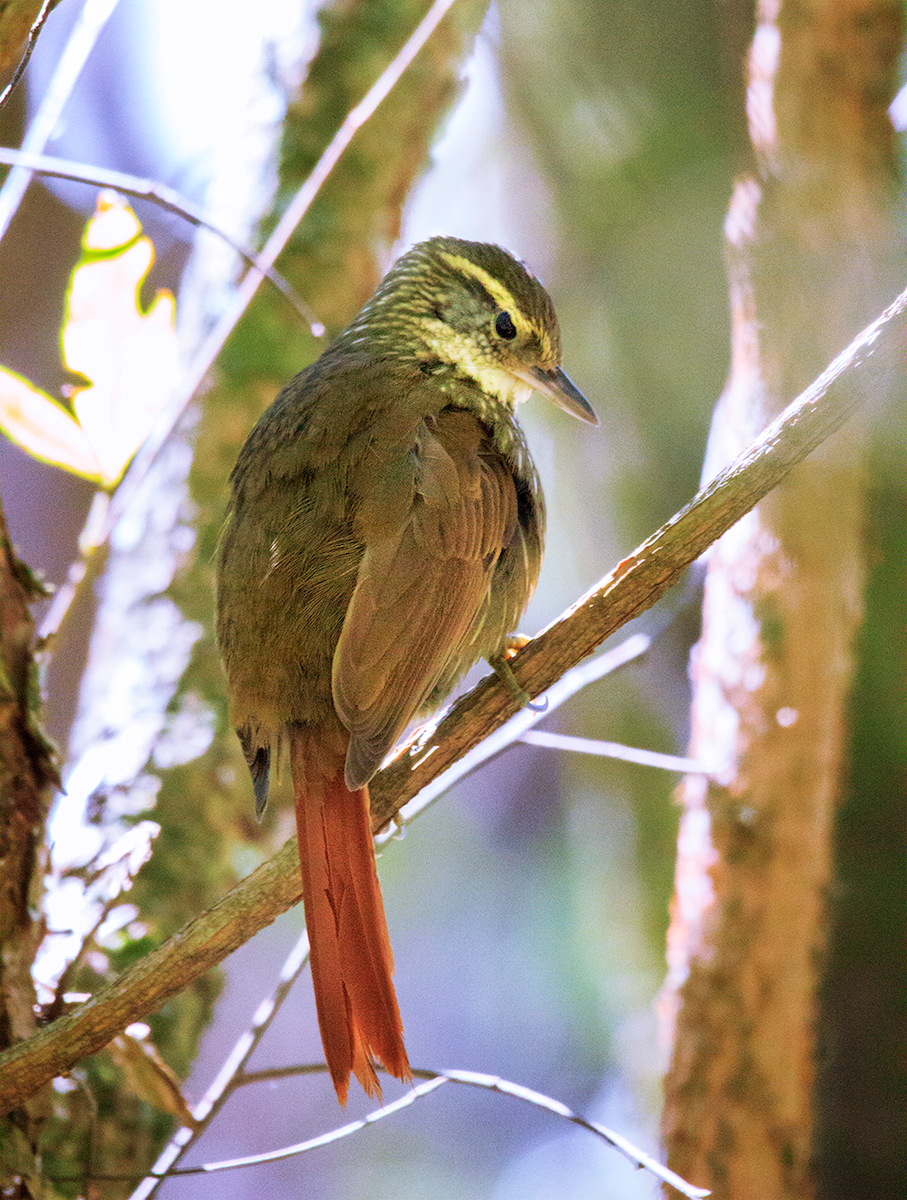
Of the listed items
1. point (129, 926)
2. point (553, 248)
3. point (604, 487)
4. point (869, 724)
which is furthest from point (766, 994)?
point (553, 248)

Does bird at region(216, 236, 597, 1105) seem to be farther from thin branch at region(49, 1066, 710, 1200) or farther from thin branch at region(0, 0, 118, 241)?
thin branch at region(0, 0, 118, 241)

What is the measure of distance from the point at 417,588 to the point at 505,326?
2.40 ft

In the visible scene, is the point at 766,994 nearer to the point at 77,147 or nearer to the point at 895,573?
the point at 895,573

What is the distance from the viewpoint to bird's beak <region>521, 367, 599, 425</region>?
2.40 meters

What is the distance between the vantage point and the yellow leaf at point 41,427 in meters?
1.94

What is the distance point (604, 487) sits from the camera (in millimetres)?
3996

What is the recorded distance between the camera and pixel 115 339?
1989 millimetres

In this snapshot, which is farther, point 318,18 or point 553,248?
point 553,248

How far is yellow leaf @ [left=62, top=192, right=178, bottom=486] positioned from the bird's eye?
0.68 metres

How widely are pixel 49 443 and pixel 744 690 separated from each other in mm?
1440

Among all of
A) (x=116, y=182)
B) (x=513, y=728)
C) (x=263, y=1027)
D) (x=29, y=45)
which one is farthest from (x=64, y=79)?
(x=263, y=1027)

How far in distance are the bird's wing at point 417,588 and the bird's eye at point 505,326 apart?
0.38 m

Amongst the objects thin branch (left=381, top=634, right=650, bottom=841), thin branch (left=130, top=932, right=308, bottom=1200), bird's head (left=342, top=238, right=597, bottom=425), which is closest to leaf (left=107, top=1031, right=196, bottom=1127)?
thin branch (left=130, top=932, right=308, bottom=1200)

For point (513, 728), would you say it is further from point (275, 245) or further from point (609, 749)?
point (275, 245)
